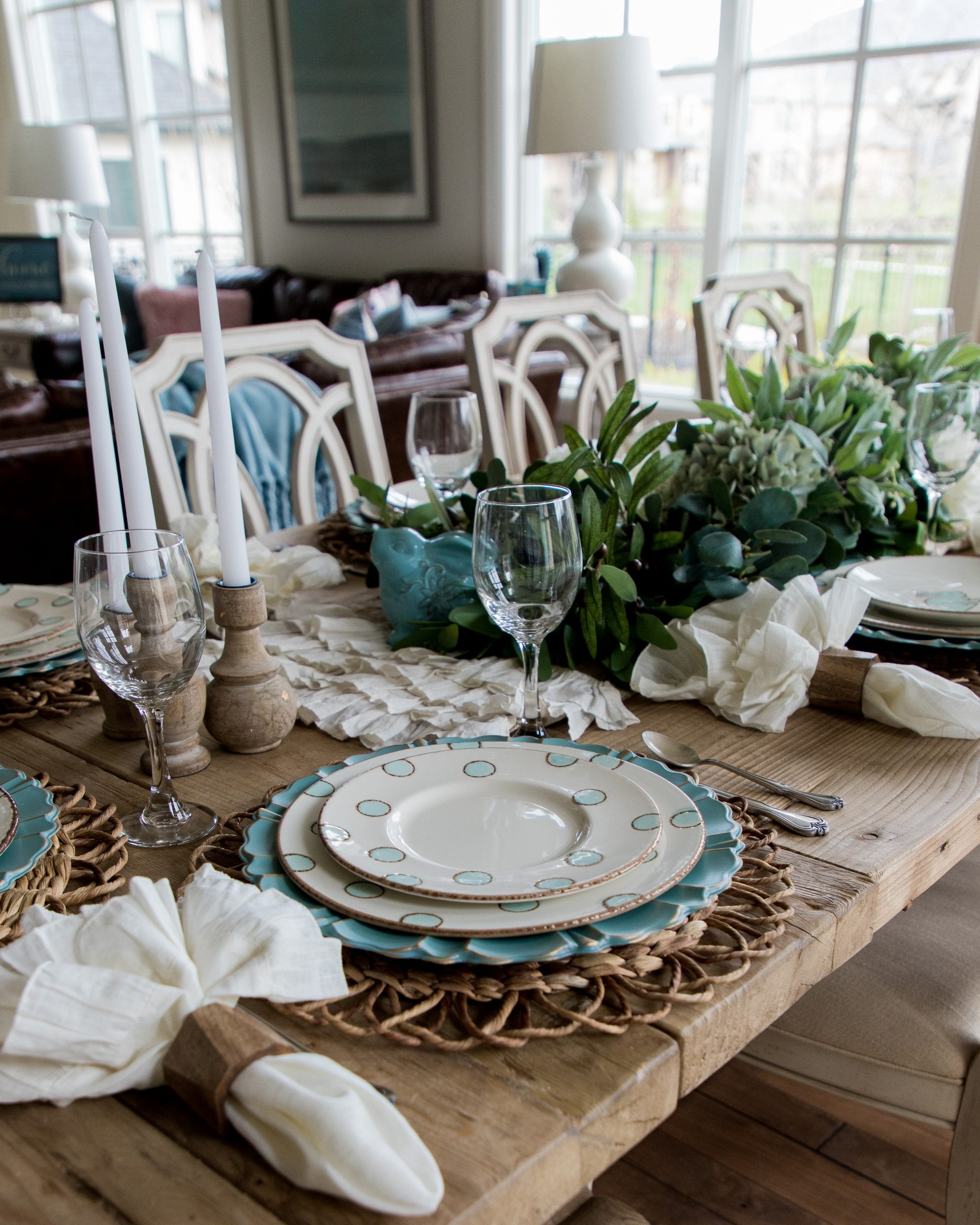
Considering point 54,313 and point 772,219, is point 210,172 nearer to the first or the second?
point 54,313

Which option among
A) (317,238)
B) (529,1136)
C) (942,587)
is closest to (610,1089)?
(529,1136)

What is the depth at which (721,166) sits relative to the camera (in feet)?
13.2

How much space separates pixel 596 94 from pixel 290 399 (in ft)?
7.07

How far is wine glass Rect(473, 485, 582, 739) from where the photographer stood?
0.70m

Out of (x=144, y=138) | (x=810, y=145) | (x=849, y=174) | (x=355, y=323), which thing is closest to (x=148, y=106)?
(x=144, y=138)

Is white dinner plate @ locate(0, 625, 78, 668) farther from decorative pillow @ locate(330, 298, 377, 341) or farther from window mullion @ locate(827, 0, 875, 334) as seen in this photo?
window mullion @ locate(827, 0, 875, 334)

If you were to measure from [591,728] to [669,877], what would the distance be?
266 mm

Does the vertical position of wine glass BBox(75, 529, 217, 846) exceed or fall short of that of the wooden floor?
it exceeds it

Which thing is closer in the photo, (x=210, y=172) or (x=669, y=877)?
(x=669, y=877)

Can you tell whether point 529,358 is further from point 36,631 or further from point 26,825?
point 26,825

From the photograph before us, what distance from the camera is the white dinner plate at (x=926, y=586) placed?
0.96 m

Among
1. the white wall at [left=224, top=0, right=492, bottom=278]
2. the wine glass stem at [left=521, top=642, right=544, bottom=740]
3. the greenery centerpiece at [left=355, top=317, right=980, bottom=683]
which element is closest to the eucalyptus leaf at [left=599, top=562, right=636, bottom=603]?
the greenery centerpiece at [left=355, top=317, right=980, bottom=683]

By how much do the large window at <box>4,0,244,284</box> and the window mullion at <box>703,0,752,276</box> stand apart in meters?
2.87

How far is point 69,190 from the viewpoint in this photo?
17.5 ft
